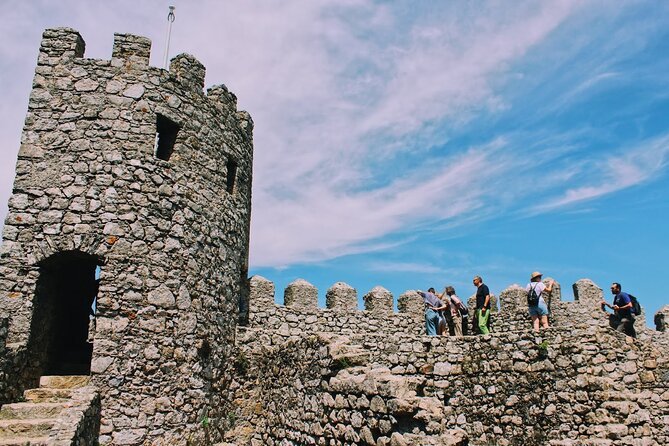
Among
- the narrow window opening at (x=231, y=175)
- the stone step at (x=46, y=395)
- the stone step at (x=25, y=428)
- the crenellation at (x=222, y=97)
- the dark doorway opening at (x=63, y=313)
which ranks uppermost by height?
the crenellation at (x=222, y=97)

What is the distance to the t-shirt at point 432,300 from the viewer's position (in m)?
13.3

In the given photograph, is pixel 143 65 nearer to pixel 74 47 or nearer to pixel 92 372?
pixel 74 47

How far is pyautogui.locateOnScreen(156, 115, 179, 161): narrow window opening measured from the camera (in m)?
10.8

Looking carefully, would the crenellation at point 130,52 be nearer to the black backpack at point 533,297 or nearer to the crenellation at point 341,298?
the crenellation at point 341,298

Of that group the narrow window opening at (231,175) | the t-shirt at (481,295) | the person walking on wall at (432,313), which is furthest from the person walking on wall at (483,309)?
the narrow window opening at (231,175)

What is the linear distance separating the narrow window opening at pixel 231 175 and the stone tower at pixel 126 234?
0.64 m

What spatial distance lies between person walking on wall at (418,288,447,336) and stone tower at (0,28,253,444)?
4.72 metres

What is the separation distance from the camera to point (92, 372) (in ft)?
29.8

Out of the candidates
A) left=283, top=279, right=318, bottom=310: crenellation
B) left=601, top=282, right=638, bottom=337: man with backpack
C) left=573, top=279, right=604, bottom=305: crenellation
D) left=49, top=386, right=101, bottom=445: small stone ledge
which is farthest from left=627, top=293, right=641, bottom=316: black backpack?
left=49, top=386, right=101, bottom=445: small stone ledge

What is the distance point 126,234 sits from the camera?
32.3 ft

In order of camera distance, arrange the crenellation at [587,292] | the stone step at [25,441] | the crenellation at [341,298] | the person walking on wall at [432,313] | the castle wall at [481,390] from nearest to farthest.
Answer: the stone step at [25,441]
the castle wall at [481,390]
the person walking on wall at [432,313]
the crenellation at [341,298]
the crenellation at [587,292]

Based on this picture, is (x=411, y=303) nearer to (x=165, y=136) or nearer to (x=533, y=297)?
(x=533, y=297)

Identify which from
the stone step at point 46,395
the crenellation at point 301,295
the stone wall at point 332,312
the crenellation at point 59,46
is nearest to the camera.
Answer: the stone step at point 46,395

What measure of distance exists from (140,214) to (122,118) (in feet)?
6.17
